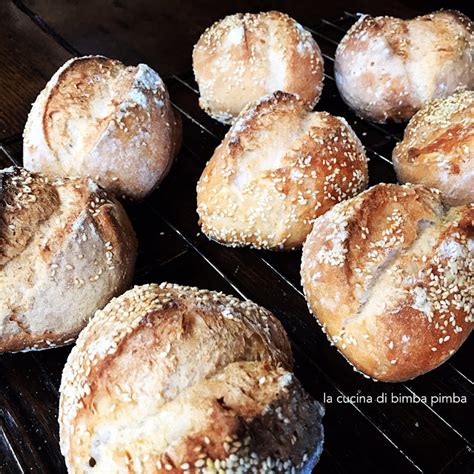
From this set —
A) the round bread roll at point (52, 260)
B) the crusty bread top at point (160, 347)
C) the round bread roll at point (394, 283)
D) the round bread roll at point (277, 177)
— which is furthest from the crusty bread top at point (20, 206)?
the round bread roll at point (394, 283)

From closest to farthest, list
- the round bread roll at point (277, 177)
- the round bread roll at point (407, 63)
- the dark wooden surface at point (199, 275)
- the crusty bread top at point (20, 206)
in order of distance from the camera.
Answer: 1. the dark wooden surface at point (199, 275)
2. the crusty bread top at point (20, 206)
3. the round bread roll at point (277, 177)
4. the round bread roll at point (407, 63)

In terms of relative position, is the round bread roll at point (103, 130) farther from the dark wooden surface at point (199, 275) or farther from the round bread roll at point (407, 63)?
the round bread roll at point (407, 63)

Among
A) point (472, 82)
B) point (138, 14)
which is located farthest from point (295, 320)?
point (138, 14)

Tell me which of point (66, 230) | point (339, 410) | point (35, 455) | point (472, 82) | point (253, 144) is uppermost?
point (472, 82)

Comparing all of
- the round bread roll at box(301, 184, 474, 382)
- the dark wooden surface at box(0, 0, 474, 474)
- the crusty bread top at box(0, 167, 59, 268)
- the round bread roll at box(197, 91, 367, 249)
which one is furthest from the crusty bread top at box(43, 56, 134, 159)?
the round bread roll at box(301, 184, 474, 382)

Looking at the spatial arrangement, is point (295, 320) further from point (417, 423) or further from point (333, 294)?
point (417, 423)

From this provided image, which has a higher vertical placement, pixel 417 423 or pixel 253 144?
pixel 253 144

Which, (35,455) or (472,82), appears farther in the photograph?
(472,82)
